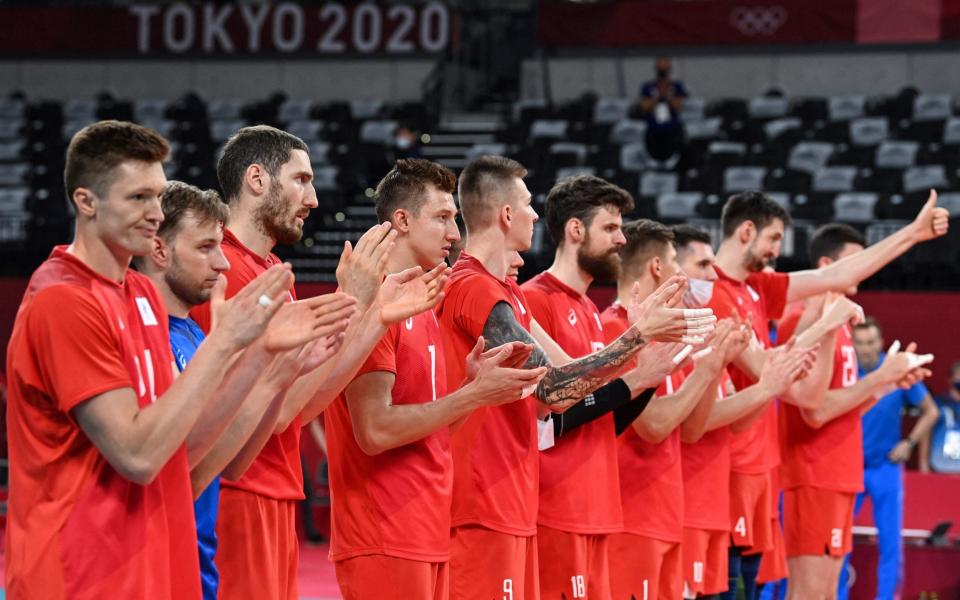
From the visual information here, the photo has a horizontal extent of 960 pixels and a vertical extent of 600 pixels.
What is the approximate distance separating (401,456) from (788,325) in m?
4.90

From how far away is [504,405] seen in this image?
520 cm

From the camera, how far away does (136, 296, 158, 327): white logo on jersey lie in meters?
3.44

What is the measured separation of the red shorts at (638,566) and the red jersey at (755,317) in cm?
132

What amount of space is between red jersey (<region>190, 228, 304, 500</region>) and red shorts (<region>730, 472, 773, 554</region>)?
3.68m

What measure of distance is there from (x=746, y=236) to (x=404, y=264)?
3.37 m

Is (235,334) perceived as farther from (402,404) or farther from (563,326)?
(563,326)

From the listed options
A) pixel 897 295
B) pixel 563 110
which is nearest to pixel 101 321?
pixel 897 295

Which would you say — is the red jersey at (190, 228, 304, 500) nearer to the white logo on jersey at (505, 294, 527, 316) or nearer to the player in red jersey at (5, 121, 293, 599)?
the player in red jersey at (5, 121, 293, 599)

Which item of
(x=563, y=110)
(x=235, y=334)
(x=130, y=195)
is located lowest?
(x=235, y=334)

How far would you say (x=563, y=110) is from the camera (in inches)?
804

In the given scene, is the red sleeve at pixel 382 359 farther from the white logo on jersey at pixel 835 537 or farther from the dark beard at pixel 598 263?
the white logo on jersey at pixel 835 537

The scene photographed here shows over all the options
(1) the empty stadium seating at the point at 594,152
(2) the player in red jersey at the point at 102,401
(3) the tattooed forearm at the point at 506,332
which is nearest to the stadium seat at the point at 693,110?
(1) the empty stadium seating at the point at 594,152

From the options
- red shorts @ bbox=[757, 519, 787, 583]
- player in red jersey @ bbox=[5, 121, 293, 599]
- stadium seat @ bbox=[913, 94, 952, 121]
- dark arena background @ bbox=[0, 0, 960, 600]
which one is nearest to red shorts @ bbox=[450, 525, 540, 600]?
player in red jersey @ bbox=[5, 121, 293, 599]

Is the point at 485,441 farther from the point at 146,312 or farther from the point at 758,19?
the point at 758,19
